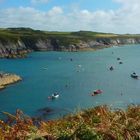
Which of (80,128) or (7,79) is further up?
(80,128)

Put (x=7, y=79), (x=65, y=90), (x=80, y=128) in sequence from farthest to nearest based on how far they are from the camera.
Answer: (x=7, y=79)
(x=65, y=90)
(x=80, y=128)

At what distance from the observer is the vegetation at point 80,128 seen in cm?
833

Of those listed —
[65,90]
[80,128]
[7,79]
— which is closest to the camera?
[80,128]

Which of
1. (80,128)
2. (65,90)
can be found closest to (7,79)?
(65,90)

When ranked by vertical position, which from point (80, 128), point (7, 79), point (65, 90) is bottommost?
point (7, 79)

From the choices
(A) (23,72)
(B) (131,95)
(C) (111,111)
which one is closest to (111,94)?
(B) (131,95)

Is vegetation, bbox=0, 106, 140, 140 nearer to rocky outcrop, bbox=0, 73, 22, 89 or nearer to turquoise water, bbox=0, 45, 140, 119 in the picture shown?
turquoise water, bbox=0, 45, 140, 119

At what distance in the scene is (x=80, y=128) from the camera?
27.8 feet

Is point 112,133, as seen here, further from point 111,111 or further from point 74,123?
point 111,111

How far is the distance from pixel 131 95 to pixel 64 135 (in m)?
102

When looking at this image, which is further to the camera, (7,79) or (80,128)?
(7,79)

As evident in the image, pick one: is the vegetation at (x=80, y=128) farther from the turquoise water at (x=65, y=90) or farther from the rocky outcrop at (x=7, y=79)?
the rocky outcrop at (x=7, y=79)

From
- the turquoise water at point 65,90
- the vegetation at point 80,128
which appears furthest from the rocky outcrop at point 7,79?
the vegetation at point 80,128

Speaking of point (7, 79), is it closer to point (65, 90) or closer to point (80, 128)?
point (65, 90)
